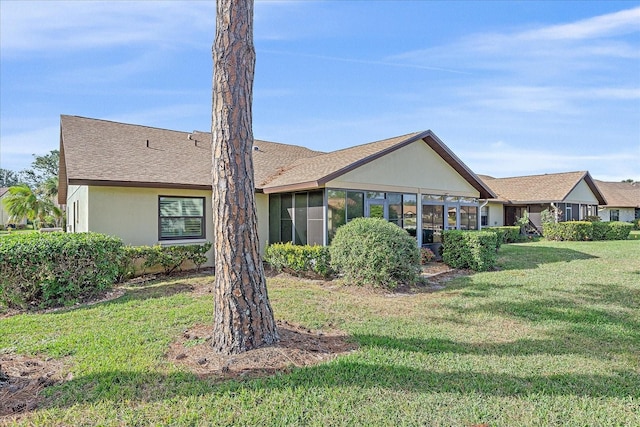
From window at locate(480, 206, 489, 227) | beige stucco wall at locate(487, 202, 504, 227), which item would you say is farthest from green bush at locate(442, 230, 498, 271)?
beige stucco wall at locate(487, 202, 504, 227)

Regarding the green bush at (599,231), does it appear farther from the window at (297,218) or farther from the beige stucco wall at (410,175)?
the window at (297,218)

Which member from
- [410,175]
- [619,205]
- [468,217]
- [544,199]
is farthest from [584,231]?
[619,205]

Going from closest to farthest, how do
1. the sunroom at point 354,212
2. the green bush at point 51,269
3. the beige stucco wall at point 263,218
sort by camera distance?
the green bush at point 51,269, the sunroom at point 354,212, the beige stucco wall at point 263,218

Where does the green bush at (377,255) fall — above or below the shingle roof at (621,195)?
below

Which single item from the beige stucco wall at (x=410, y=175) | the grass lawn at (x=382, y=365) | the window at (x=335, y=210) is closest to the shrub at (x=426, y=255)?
the beige stucco wall at (x=410, y=175)

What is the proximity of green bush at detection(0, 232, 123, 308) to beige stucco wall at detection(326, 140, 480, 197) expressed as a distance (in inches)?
255

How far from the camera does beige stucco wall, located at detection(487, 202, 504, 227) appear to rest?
2577 centimetres

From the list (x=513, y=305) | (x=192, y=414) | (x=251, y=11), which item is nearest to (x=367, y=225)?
(x=513, y=305)

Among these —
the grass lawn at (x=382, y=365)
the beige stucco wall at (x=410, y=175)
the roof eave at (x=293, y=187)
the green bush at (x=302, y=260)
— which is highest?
the beige stucco wall at (x=410, y=175)

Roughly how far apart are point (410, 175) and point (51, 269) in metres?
11.3

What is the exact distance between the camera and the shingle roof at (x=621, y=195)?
115ft

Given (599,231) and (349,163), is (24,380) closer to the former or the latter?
(349,163)

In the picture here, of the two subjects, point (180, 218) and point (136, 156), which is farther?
point (136, 156)

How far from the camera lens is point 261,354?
4188 millimetres
